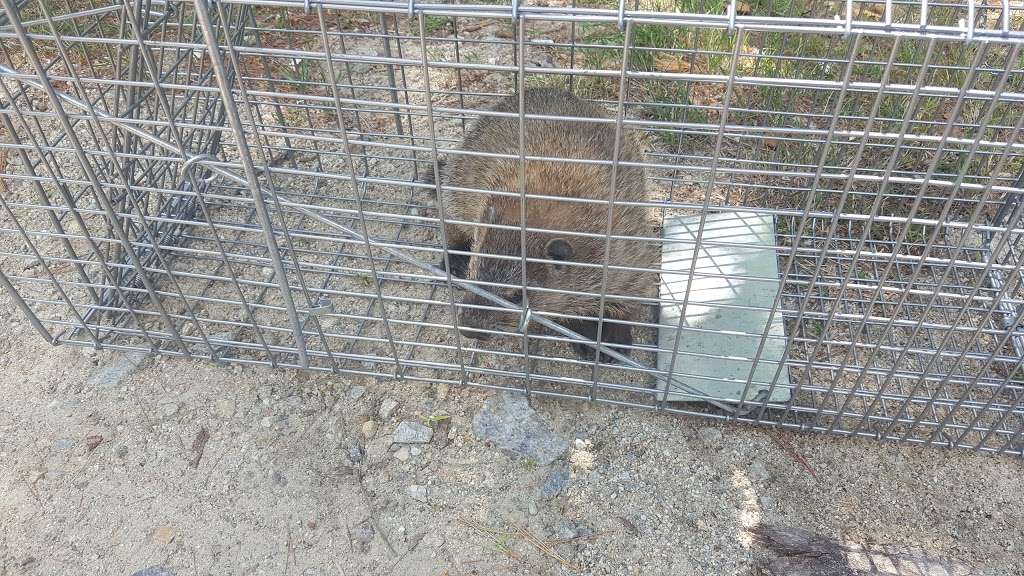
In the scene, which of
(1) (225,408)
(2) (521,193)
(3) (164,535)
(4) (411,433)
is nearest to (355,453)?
(4) (411,433)

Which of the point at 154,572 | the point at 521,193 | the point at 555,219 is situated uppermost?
the point at 521,193

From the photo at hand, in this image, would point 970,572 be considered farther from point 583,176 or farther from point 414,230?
point 414,230

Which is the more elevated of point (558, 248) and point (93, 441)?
point (558, 248)

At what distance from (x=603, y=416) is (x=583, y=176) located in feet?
3.39

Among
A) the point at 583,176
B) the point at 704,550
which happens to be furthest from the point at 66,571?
the point at 583,176

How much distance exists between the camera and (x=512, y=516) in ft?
8.07

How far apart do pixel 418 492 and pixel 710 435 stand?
1.13 metres

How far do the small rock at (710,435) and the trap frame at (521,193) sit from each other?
3.9 inches

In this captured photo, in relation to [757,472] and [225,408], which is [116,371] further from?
[757,472]

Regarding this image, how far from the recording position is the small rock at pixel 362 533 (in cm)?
240

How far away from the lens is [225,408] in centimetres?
279

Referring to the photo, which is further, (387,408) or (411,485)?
(387,408)

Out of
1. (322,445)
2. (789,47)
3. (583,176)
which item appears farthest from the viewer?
(789,47)

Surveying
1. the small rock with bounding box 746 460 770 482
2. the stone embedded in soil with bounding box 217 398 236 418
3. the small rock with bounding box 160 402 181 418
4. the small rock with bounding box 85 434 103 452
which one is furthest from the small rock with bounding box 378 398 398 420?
the small rock with bounding box 746 460 770 482
